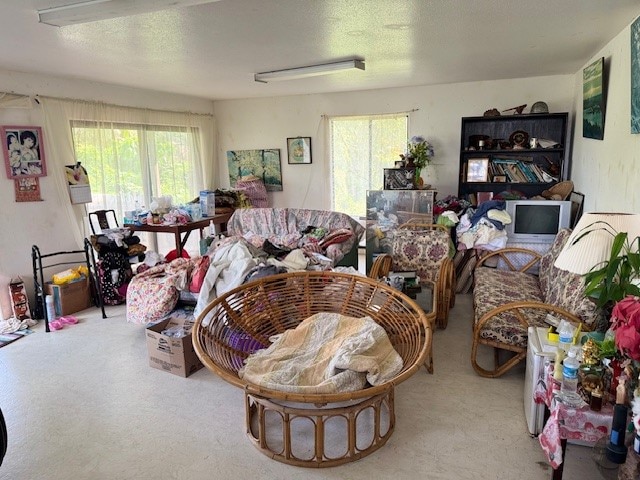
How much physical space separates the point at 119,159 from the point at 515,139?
15.1 feet

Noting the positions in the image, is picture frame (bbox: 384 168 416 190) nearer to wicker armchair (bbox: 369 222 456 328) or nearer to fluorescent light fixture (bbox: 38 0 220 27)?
wicker armchair (bbox: 369 222 456 328)

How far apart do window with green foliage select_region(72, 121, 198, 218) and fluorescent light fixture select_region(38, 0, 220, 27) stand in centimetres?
249

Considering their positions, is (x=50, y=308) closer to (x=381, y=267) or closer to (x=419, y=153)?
(x=381, y=267)

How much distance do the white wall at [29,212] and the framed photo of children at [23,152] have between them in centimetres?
7

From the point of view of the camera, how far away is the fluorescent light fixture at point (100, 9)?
216 cm

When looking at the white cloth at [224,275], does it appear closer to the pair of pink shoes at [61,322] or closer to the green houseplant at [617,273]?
the pair of pink shoes at [61,322]

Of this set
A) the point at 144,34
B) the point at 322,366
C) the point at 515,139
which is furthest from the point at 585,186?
the point at 144,34

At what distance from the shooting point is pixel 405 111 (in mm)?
5590

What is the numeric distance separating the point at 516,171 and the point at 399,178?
4.35ft

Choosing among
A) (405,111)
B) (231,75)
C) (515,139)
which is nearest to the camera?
(231,75)

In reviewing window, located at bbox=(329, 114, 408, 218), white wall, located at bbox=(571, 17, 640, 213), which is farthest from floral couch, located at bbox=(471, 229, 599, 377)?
window, located at bbox=(329, 114, 408, 218)

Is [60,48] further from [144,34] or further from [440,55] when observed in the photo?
[440,55]

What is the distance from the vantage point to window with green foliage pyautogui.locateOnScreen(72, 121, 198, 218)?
15.6 feet

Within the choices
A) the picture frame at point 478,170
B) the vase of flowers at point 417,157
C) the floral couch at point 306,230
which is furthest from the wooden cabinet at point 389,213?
the picture frame at point 478,170
